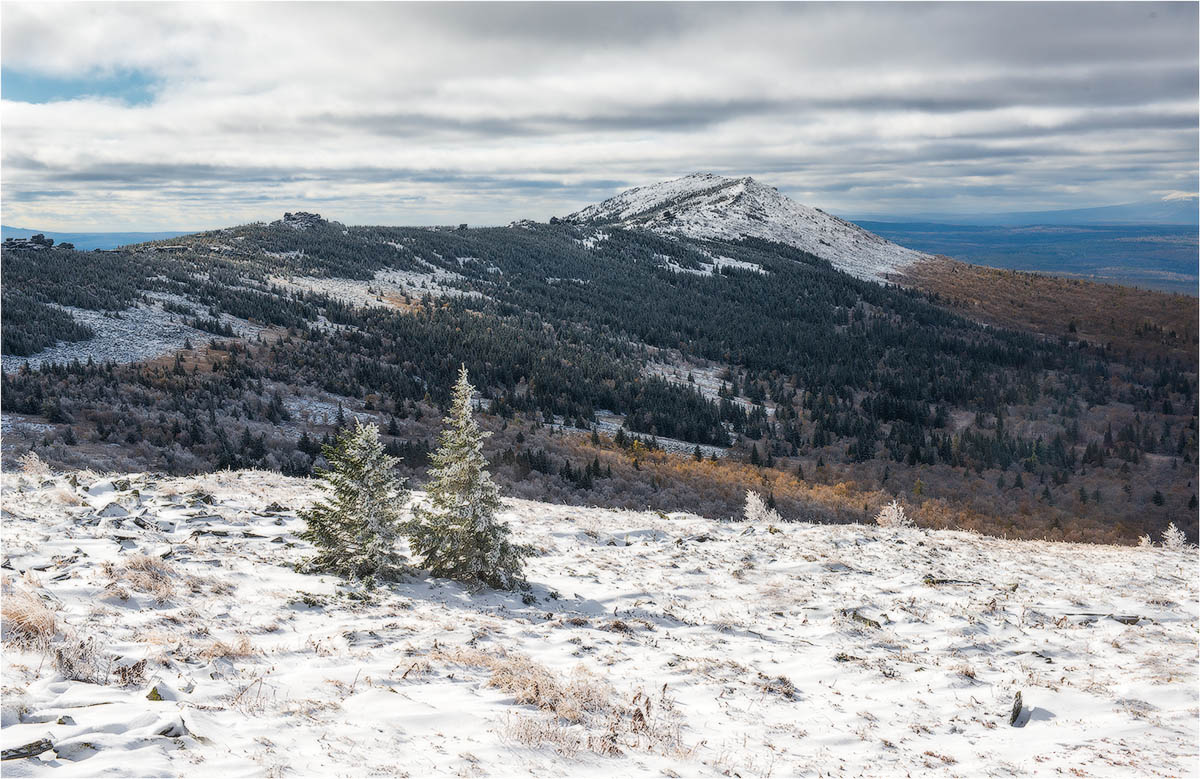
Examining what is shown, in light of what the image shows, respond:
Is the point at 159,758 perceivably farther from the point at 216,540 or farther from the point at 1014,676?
the point at 1014,676

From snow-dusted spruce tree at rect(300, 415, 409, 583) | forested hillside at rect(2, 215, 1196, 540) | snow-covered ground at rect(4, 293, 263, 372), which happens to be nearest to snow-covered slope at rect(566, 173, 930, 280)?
forested hillside at rect(2, 215, 1196, 540)

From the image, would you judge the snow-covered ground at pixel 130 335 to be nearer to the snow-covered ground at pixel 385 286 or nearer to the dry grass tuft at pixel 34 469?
the snow-covered ground at pixel 385 286

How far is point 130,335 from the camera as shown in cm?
3650

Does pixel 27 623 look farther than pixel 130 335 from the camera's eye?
No

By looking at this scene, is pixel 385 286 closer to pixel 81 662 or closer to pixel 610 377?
pixel 610 377

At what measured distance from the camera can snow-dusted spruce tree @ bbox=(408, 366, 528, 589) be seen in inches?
428

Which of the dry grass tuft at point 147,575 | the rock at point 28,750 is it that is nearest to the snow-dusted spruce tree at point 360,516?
the dry grass tuft at point 147,575

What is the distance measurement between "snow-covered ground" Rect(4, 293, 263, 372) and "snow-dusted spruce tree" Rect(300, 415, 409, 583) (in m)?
27.1

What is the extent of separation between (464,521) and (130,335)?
1402 inches

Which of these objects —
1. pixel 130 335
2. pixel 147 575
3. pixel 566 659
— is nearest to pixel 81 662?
pixel 147 575

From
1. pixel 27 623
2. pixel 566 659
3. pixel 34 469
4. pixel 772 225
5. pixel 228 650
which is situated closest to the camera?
pixel 27 623

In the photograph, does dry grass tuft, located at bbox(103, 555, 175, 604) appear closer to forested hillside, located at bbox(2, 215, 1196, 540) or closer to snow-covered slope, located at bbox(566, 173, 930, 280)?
forested hillside, located at bbox(2, 215, 1196, 540)

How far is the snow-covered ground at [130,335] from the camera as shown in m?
31.5

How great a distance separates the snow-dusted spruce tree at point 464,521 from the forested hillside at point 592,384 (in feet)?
43.6
